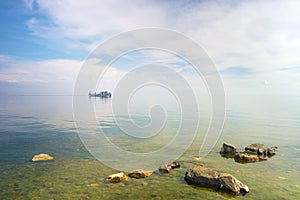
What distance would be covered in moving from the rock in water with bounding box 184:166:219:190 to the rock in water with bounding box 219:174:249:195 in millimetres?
426

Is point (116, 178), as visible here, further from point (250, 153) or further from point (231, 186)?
point (250, 153)

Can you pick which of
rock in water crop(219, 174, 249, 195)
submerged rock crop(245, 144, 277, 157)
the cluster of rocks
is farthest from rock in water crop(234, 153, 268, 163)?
rock in water crop(219, 174, 249, 195)

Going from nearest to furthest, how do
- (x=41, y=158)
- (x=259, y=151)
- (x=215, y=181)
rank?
(x=215, y=181) → (x=41, y=158) → (x=259, y=151)

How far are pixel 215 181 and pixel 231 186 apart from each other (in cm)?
117

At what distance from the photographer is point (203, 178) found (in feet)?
53.3

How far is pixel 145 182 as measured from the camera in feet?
54.2

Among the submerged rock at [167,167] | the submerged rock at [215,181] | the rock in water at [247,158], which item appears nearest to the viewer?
the submerged rock at [215,181]

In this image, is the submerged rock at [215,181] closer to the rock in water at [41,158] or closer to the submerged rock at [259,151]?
the submerged rock at [259,151]

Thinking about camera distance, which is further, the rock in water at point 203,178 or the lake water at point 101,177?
the rock in water at point 203,178

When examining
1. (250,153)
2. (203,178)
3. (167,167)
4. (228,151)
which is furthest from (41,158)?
(250,153)

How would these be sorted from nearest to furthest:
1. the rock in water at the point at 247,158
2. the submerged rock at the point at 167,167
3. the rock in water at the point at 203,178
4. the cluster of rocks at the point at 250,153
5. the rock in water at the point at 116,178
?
1. the rock in water at the point at 203,178
2. the rock in water at the point at 116,178
3. the submerged rock at the point at 167,167
4. the rock in water at the point at 247,158
5. the cluster of rocks at the point at 250,153

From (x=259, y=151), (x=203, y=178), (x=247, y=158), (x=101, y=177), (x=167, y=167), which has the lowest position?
(x=101, y=177)

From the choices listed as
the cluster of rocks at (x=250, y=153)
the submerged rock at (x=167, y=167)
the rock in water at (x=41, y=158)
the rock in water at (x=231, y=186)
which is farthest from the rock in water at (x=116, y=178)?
the cluster of rocks at (x=250, y=153)

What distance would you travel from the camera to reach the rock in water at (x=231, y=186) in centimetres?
1495
